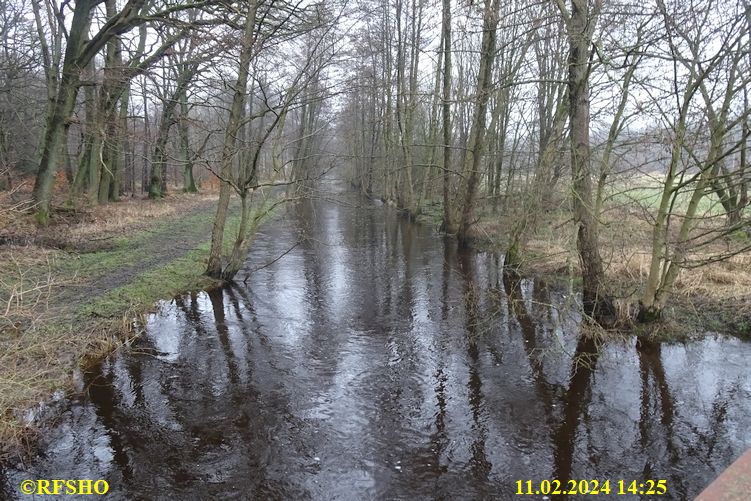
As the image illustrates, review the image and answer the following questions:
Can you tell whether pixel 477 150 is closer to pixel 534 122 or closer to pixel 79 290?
pixel 534 122

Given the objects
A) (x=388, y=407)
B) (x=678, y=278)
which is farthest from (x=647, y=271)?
(x=388, y=407)

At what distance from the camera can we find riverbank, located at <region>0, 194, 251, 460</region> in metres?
5.58

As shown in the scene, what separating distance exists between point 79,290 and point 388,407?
6.78 meters

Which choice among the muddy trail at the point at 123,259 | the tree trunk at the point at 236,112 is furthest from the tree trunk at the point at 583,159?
the muddy trail at the point at 123,259

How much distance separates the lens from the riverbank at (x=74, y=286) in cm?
558

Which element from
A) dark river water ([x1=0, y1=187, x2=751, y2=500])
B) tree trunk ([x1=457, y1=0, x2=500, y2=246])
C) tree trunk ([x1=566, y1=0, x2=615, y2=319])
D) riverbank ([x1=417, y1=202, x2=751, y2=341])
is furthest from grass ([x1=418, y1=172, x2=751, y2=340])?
tree trunk ([x1=457, y1=0, x2=500, y2=246])

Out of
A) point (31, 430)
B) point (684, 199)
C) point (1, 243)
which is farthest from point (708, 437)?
point (1, 243)

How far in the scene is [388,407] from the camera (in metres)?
5.81

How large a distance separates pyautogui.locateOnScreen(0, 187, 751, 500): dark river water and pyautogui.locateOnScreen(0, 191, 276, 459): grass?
0.43 m

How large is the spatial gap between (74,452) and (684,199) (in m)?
8.96

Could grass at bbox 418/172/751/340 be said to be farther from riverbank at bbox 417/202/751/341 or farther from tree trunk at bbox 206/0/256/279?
tree trunk at bbox 206/0/256/279

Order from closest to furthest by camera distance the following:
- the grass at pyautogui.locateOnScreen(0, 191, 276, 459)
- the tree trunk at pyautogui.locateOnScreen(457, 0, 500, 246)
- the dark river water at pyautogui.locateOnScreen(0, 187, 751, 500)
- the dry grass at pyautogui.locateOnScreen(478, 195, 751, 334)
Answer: the dark river water at pyautogui.locateOnScreen(0, 187, 751, 500) → the grass at pyautogui.locateOnScreen(0, 191, 276, 459) → the dry grass at pyautogui.locateOnScreen(478, 195, 751, 334) → the tree trunk at pyautogui.locateOnScreen(457, 0, 500, 246)

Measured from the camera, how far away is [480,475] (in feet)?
15.2

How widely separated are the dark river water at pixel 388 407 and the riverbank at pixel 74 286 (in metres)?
0.40
